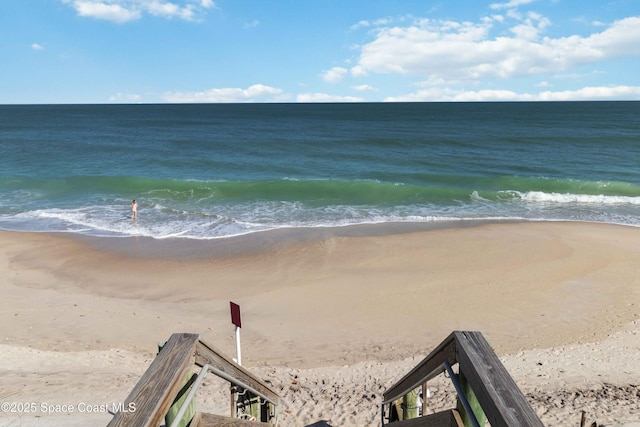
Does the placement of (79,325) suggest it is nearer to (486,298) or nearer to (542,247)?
(486,298)

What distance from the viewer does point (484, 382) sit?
1.98 m

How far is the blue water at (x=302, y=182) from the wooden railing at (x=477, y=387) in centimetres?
1561

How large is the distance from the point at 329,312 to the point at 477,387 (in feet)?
30.4

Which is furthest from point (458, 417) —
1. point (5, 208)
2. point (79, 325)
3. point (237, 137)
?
point (237, 137)

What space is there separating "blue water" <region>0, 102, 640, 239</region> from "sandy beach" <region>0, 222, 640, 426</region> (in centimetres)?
322

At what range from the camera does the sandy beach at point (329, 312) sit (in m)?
7.23

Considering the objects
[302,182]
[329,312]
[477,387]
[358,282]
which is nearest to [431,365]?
[477,387]

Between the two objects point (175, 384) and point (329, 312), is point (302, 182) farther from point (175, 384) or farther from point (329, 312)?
point (175, 384)

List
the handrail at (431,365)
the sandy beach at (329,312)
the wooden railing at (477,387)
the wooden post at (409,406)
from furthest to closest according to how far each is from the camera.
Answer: the sandy beach at (329,312)
the wooden post at (409,406)
the handrail at (431,365)
the wooden railing at (477,387)

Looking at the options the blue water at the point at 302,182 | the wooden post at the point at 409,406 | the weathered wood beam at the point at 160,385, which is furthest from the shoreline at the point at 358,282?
the weathered wood beam at the point at 160,385

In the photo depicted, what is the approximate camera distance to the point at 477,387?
6.62 ft

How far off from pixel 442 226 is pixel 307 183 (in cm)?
1093

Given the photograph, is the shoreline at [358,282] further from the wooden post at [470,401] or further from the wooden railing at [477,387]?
the wooden post at [470,401]

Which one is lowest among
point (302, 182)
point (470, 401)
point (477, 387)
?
point (302, 182)
